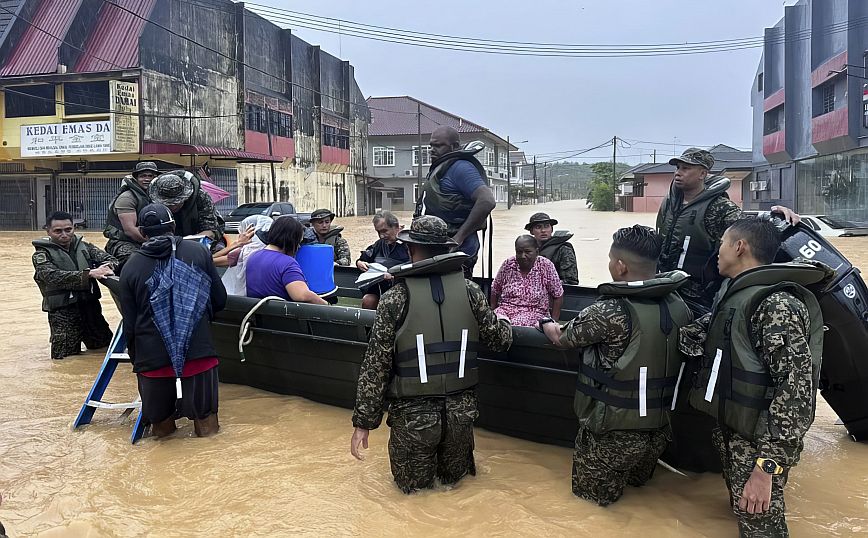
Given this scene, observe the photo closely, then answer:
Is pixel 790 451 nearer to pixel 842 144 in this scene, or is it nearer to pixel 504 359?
pixel 504 359

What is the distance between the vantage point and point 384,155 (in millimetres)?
45906

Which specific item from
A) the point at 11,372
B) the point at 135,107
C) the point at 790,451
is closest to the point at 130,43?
the point at 135,107

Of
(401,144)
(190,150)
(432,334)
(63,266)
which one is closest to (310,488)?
(432,334)

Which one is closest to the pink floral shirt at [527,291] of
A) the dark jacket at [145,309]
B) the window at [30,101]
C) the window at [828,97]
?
the dark jacket at [145,309]

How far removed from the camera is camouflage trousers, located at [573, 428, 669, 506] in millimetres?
3328

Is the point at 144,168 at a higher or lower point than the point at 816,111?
lower

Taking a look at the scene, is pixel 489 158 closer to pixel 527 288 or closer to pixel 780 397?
pixel 527 288

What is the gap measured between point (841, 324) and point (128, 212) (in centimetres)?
517

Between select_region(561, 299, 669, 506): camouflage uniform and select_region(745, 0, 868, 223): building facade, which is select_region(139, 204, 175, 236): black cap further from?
select_region(745, 0, 868, 223): building facade

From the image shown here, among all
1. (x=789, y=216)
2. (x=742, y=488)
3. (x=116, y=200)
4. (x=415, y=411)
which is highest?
(x=116, y=200)

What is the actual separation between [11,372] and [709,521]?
242 inches

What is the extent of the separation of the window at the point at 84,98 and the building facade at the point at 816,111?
24749mm

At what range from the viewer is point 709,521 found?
337 cm

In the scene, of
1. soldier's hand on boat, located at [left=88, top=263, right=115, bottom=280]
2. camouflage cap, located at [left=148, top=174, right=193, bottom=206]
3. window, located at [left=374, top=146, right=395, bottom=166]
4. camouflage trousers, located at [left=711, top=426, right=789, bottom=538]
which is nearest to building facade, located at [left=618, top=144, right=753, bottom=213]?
window, located at [left=374, top=146, right=395, bottom=166]
